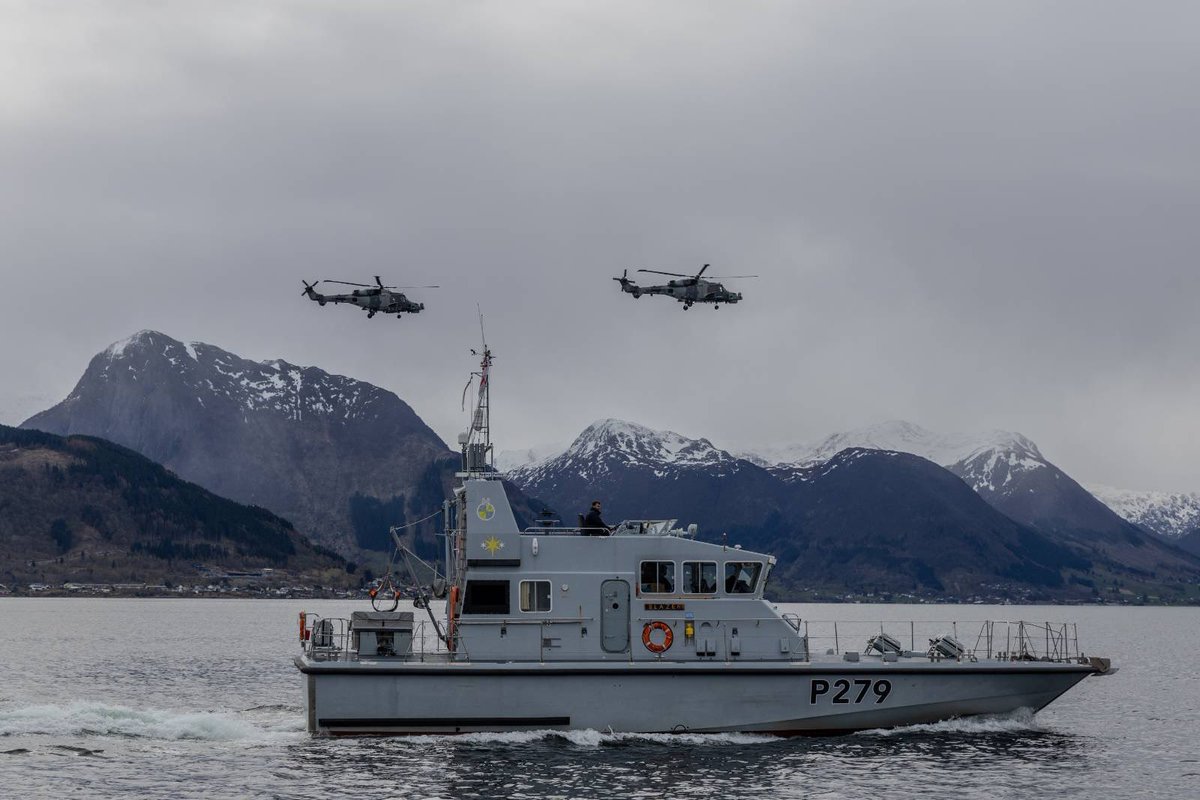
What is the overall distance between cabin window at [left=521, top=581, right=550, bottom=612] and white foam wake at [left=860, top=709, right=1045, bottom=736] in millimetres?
7392

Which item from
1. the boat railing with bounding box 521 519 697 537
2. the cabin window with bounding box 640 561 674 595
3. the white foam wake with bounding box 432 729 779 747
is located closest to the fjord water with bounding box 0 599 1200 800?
the white foam wake with bounding box 432 729 779 747

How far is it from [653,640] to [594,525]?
111 inches

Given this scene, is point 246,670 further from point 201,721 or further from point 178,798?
point 178,798

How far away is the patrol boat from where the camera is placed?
27969 millimetres

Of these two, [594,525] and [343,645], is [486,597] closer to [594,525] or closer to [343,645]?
[594,525]

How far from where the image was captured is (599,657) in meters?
28.5

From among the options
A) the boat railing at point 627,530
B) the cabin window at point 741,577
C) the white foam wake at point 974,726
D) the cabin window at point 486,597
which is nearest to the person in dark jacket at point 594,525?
the boat railing at point 627,530

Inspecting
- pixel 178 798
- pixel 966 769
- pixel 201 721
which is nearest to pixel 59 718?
pixel 201 721

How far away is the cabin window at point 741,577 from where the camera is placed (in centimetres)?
2919

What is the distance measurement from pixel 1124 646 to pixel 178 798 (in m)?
96.8

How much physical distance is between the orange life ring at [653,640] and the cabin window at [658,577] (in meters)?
0.67

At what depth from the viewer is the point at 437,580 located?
29.8 meters

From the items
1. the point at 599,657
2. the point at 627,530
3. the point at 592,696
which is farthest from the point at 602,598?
the point at 592,696

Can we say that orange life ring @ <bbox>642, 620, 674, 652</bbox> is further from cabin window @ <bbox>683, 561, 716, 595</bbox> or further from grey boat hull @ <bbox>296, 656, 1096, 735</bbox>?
cabin window @ <bbox>683, 561, 716, 595</bbox>
